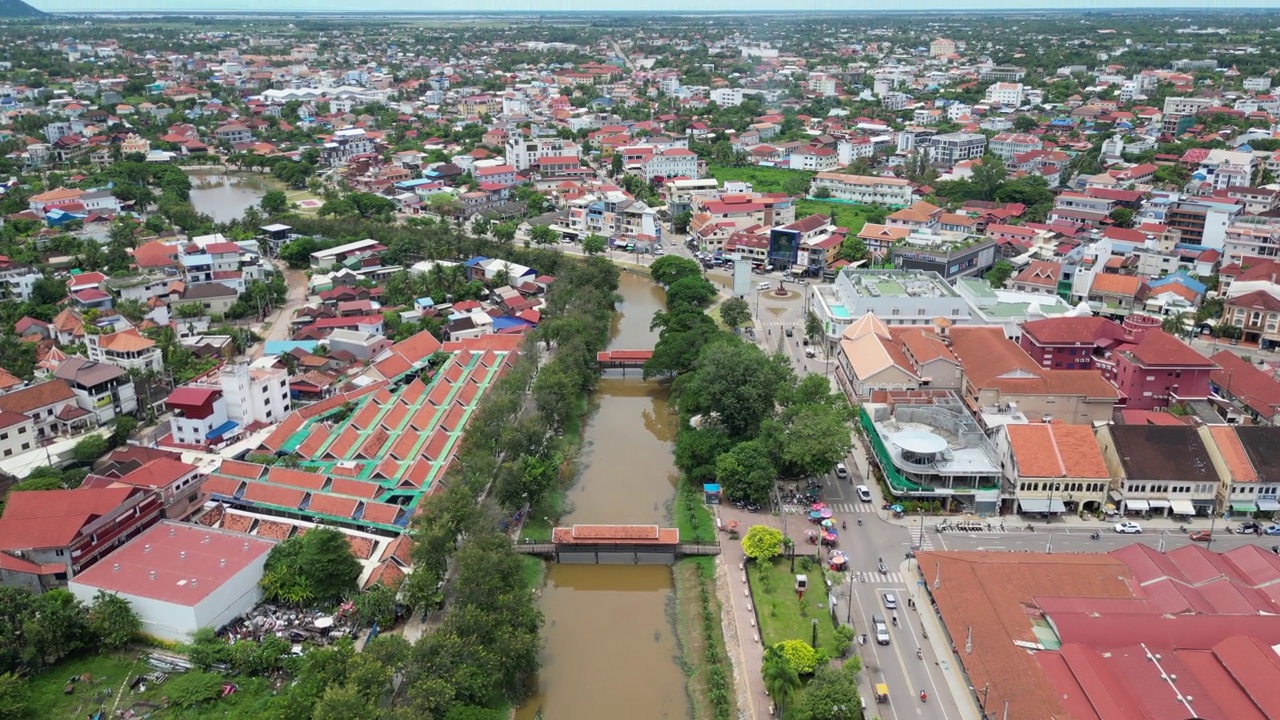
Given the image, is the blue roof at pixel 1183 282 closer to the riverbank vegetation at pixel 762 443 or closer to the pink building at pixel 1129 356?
the pink building at pixel 1129 356

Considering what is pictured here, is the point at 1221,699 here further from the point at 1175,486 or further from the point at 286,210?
the point at 286,210

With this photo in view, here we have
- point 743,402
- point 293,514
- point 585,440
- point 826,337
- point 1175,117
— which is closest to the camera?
point 293,514

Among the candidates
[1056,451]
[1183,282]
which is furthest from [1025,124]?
[1056,451]

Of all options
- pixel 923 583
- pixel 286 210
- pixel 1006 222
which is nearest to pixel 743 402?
pixel 923 583

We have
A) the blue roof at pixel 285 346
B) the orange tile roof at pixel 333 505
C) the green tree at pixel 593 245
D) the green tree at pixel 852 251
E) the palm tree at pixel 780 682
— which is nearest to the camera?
the palm tree at pixel 780 682

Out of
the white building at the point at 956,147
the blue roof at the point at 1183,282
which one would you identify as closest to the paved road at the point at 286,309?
the blue roof at the point at 1183,282

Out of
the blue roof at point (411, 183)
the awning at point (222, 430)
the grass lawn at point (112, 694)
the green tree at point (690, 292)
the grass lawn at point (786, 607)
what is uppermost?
the blue roof at point (411, 183)
